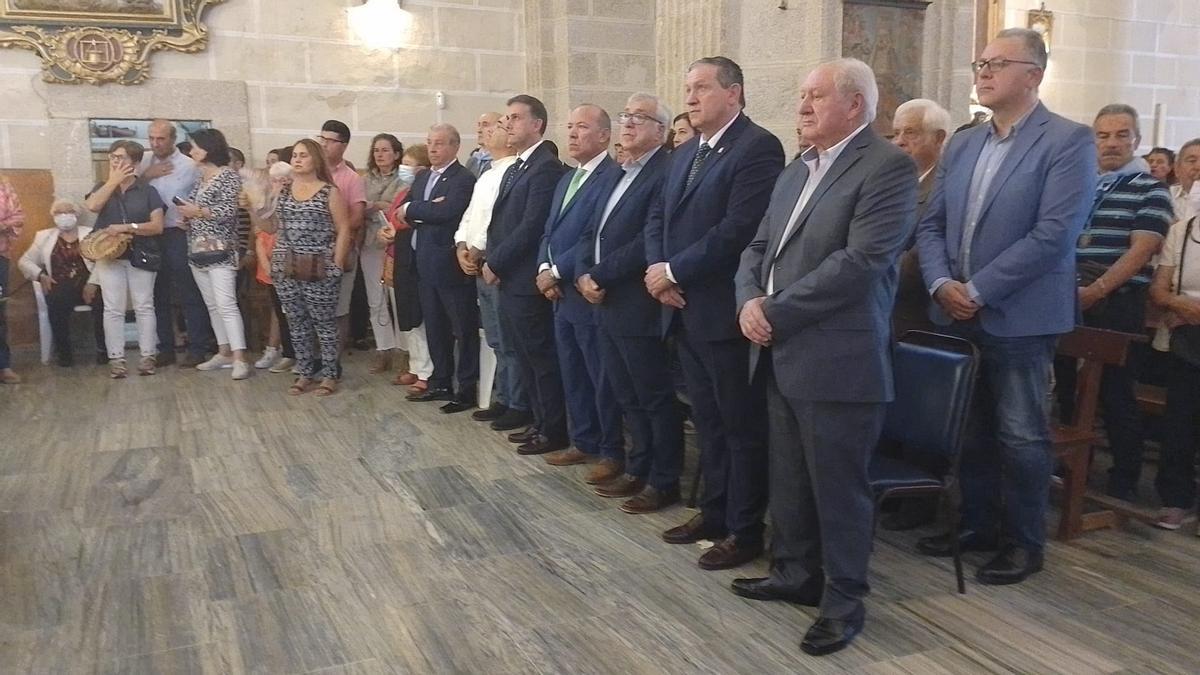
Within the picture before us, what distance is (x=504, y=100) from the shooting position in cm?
822

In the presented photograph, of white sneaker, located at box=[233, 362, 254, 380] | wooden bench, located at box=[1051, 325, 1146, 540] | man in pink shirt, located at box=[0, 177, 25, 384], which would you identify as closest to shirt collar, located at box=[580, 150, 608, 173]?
wooden bench, located at box=[1051, 325, 1146, 540]

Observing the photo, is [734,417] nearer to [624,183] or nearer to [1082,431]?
[624,183]

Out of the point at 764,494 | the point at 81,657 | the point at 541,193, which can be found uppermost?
the point at 541,193

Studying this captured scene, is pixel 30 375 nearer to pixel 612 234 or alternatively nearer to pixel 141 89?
pixel 141 89

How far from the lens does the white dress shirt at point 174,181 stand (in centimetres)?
640

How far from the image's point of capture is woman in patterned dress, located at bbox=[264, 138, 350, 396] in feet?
17.5

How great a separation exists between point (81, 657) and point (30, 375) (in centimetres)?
439

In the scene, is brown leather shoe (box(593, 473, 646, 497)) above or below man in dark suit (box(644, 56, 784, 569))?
below

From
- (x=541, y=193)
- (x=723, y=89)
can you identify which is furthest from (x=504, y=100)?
(x=723, y=89)

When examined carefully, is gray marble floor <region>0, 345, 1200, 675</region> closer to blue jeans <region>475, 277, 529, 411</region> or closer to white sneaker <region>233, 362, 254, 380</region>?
blue jeans <region>475, 277, 529, 411</region>

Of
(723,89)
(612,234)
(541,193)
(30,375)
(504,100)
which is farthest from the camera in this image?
(504,100)

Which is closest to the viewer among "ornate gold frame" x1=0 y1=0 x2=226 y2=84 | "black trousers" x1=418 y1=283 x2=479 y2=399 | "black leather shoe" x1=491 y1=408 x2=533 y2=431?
"black leather shoe" x1=491 y1=408 x2=533 y2=431

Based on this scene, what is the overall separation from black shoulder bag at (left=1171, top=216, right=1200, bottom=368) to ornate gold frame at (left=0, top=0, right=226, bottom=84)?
6680 mm

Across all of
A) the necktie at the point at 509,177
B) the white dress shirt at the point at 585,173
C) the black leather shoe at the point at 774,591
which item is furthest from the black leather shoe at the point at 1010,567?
the necktie at the point at 509,177
